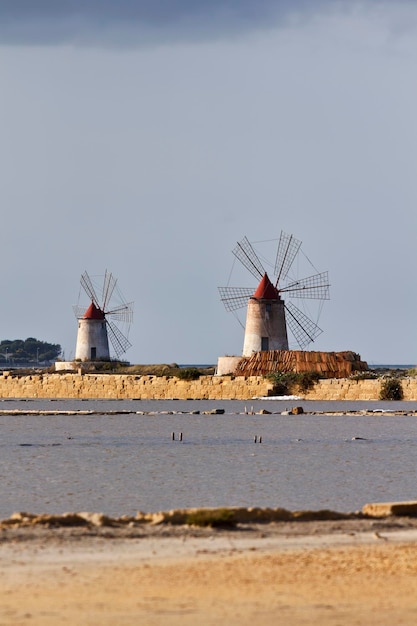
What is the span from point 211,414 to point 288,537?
29.9 meters

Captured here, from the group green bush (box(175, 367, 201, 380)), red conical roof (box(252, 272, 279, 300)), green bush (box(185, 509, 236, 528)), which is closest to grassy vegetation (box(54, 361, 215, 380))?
green bush (box(175, 367, 201, 380))

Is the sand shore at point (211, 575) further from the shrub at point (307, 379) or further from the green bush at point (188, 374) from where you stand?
the green bush at point (188, 374)

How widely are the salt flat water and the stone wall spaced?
1.74 metres

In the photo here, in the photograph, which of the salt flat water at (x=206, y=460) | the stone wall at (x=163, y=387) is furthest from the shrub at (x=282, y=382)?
the salt flat water at (x=206, y=460)

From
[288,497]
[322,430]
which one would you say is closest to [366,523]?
[288,497]

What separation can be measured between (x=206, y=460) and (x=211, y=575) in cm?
1519

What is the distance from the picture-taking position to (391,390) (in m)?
45.2

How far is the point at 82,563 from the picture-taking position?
9.44 meters

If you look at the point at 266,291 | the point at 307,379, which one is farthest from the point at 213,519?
the point at 266,291

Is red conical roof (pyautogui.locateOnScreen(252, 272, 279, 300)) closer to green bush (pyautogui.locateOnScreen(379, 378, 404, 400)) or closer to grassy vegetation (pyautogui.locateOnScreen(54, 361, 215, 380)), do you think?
grassy vegetation (pyautogui.locateOnScreen(54, 361, 215, 380))

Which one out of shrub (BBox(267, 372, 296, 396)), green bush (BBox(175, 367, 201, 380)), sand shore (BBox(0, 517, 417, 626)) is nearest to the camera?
sand shore (BBox(0, 517, 417, 626))

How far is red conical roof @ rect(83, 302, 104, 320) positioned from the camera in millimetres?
60250

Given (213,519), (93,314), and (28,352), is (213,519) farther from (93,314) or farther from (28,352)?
(28,352)

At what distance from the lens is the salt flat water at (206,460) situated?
16.8m
